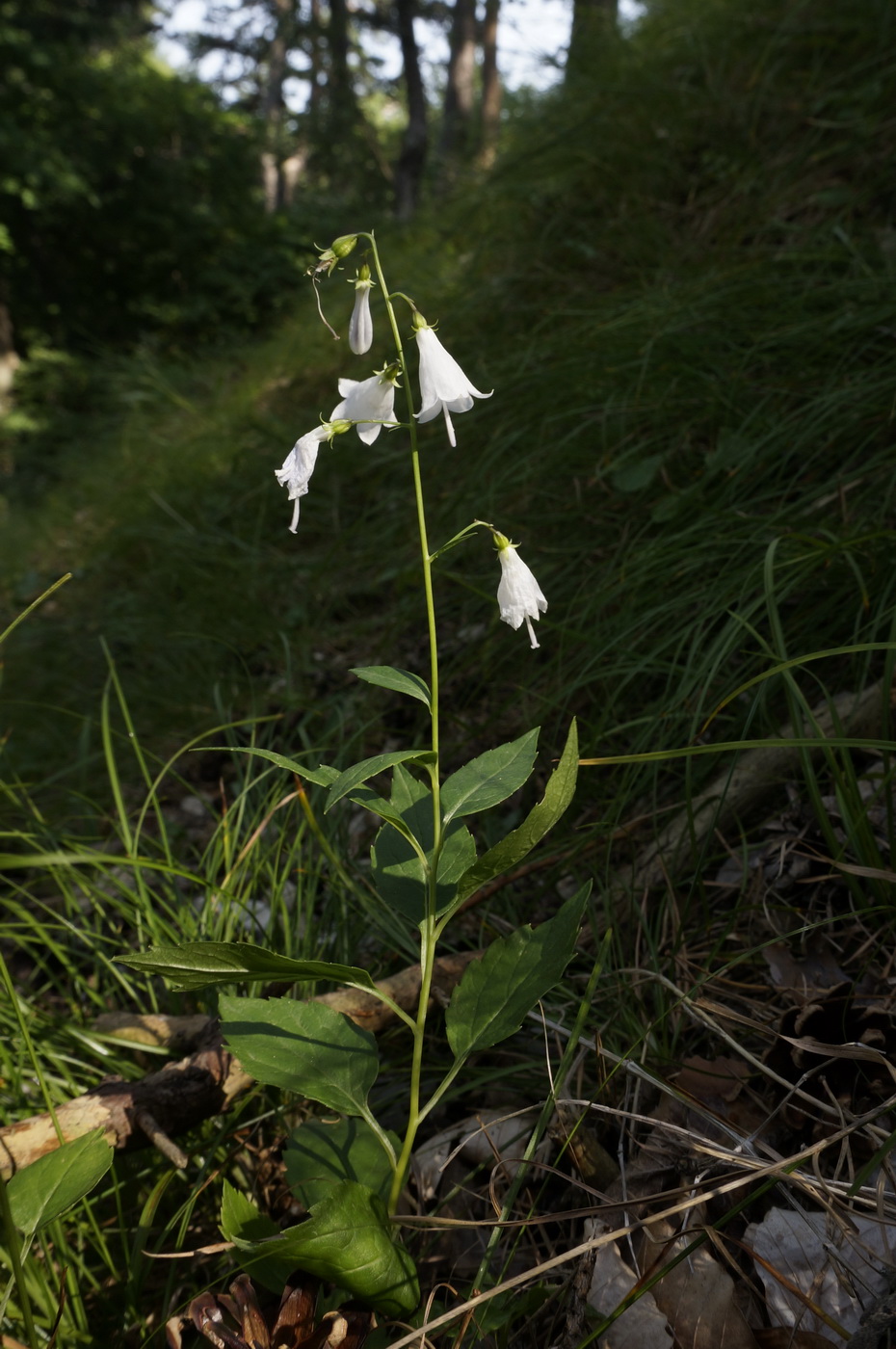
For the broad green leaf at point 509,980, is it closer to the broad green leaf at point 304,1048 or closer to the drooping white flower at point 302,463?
the broad green leaf at point 304,1048

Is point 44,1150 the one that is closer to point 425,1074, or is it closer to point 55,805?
point 425,1074

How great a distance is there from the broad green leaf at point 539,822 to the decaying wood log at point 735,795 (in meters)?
0.53

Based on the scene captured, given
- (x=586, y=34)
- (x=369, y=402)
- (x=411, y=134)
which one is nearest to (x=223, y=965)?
(x=369, y=402)

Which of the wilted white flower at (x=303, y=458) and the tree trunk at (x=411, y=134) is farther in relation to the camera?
the tree trunk at (x=411, y=134)

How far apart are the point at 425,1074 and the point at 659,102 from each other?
3980 millimetres

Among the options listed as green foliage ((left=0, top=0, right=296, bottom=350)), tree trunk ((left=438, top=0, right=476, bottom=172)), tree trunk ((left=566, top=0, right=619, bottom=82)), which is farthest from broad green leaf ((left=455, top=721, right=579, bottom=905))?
green foliage ((left=0, top=0, right=296, bottom=350))

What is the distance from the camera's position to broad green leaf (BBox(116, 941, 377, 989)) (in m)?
0.81

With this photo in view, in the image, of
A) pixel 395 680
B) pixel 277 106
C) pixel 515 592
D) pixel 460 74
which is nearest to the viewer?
pixel 395 680

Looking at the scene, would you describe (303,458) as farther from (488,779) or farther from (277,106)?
(277,106)

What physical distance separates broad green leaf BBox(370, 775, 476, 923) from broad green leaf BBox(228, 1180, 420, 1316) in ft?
0.98

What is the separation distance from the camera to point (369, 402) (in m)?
1.04

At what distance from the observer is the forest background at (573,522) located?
58.4 inches

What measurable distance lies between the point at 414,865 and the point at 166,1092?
48 cm

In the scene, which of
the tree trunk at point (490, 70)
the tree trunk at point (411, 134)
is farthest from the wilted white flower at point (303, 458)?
the tree trunk at point (411, 134)
